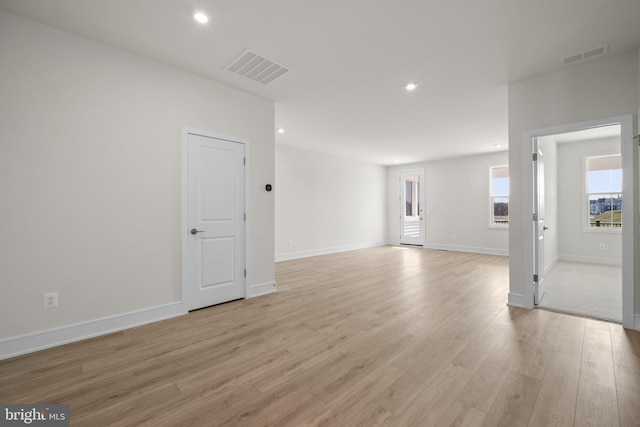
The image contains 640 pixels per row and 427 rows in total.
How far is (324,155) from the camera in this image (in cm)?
789

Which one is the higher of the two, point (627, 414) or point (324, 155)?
point (324, 155)

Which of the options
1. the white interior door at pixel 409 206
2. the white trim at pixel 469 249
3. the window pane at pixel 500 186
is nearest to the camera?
the white trim at pixel 469 249

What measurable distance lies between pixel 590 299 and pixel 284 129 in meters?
5.55

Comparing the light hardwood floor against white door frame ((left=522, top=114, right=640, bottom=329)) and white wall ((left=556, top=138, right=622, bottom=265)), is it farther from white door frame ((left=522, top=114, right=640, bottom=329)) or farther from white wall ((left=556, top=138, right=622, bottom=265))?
white wall ((left=556, top=138, right=622, bottom=265))

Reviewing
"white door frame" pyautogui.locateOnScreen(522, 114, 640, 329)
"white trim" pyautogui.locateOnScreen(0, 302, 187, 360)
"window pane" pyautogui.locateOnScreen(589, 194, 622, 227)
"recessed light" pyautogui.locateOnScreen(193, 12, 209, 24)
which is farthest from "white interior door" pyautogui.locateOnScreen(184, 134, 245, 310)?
"window pane" pyautogui.locateOnScreen(589, 194, 622, 227)

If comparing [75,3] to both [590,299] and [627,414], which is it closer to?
[627,414]

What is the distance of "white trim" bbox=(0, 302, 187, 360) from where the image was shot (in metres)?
2.32

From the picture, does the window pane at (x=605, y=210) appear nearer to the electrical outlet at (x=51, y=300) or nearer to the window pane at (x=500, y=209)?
the window pane at (x=500, y=209)

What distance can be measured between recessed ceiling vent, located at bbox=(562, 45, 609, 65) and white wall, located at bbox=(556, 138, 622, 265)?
4.60 meters

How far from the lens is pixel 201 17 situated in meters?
2.40

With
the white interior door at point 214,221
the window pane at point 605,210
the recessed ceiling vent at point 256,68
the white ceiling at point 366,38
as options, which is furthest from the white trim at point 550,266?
the recessed ceiling vent at point 256,68

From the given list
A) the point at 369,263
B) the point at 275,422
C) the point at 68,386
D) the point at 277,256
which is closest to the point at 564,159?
the point at 369,263

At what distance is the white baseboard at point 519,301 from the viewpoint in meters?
3.39

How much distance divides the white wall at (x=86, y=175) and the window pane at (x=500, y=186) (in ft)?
24.9
